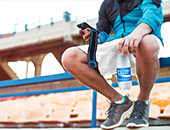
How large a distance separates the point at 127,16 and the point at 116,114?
1.52 feet

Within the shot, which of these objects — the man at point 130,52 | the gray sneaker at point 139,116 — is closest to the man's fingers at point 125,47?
the man at point 130,52

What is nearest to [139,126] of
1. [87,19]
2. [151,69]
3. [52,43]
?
[151,69]

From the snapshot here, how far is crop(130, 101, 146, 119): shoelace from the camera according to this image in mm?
707

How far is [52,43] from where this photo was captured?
6945 mm

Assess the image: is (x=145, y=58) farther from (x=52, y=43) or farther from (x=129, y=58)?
(x=52, y=43)

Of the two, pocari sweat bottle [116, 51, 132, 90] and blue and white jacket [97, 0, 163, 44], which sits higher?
blue and white jacket [97, 0, 163, 44]

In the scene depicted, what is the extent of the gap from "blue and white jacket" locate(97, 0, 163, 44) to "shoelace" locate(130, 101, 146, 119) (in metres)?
0.29

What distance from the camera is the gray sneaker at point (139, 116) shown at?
0.67 m

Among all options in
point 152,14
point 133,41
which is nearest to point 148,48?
point 133,41

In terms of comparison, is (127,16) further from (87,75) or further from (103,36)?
(87,75)

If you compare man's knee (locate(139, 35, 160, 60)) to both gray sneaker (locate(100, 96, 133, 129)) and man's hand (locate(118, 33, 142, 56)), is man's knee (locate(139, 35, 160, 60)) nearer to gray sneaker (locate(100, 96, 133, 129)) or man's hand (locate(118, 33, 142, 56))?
man's hand (locate(118, 33, 142, 56))

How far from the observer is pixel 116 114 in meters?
0.74

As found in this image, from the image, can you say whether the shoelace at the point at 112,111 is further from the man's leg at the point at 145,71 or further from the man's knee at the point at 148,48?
the man's knee at the point at 148,48

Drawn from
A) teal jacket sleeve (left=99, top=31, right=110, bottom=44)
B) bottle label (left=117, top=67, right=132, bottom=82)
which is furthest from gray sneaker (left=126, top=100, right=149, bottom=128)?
teal jacket sleeve (left=99, top=31, right=110, bottom=44)
